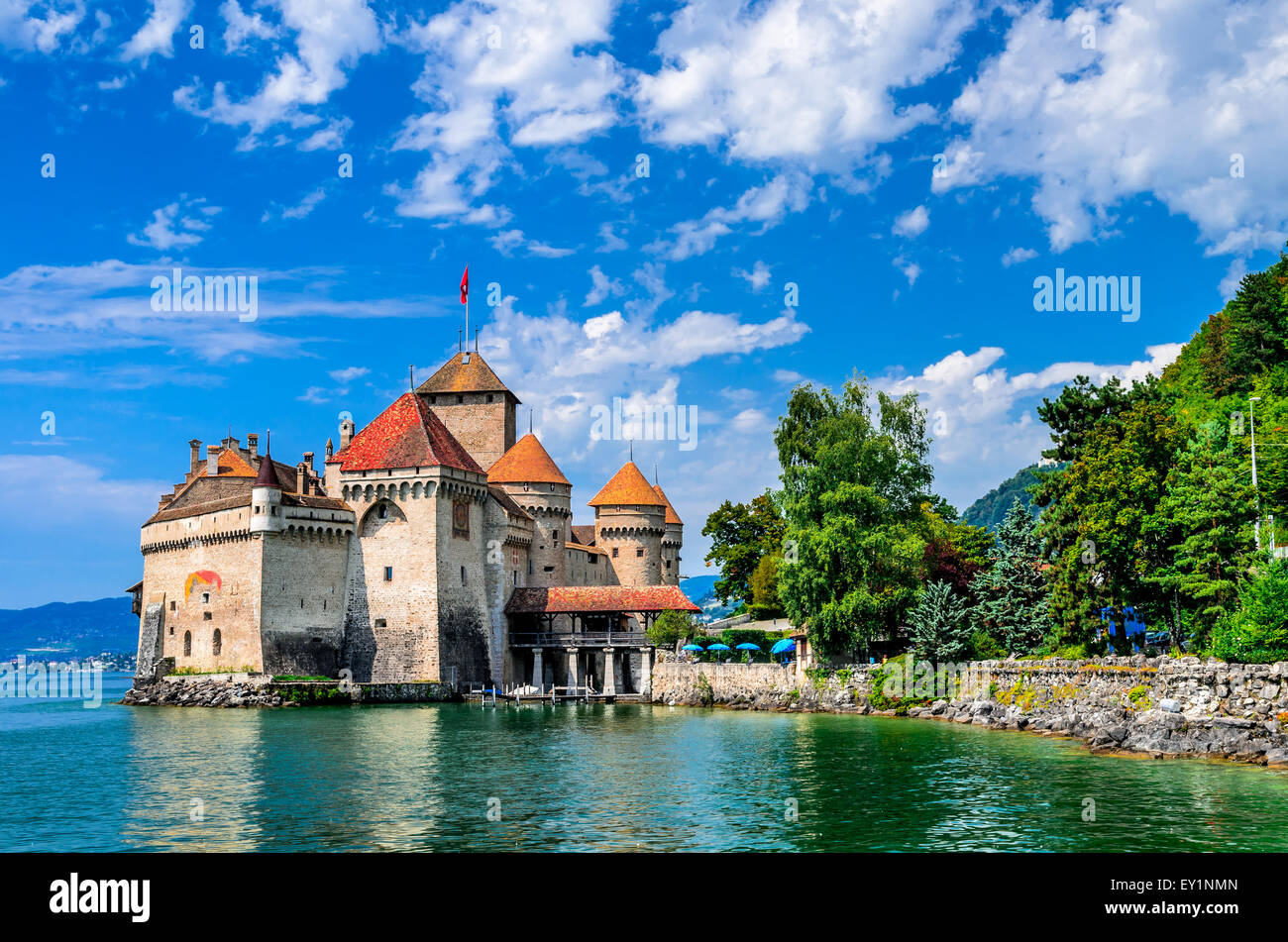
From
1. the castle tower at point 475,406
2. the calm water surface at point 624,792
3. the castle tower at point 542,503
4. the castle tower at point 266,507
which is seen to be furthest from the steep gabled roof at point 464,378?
the calm water surface at point 624,792

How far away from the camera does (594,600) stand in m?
62.4

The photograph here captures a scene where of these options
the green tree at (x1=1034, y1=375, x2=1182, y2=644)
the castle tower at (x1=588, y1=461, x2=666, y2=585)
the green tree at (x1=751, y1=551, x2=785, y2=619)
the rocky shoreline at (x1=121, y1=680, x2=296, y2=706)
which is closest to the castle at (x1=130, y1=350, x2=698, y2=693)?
the rocky shoreline at (x1=121, y1=680, x2=296, y2=706)

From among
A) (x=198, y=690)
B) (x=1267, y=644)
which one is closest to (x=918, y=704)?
(x=1267, y=644)

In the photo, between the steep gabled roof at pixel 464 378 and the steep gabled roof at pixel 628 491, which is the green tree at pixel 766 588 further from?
the steep gabled roof at pixel 464 378

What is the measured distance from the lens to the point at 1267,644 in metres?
27.6

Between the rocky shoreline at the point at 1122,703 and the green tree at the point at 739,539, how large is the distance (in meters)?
24.4

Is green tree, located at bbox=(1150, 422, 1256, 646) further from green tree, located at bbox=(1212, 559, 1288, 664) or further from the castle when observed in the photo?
the castle

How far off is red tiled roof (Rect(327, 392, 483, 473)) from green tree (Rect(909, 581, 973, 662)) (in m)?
27.2

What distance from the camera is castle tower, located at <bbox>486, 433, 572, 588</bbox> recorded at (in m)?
68.1

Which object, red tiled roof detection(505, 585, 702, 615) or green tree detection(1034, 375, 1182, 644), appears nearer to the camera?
green tree detection(1034, 375, 1182, 644)

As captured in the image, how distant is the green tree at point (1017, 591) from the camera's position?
41.8 m

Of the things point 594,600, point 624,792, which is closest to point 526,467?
point 594,600

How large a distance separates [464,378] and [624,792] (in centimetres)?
5456
